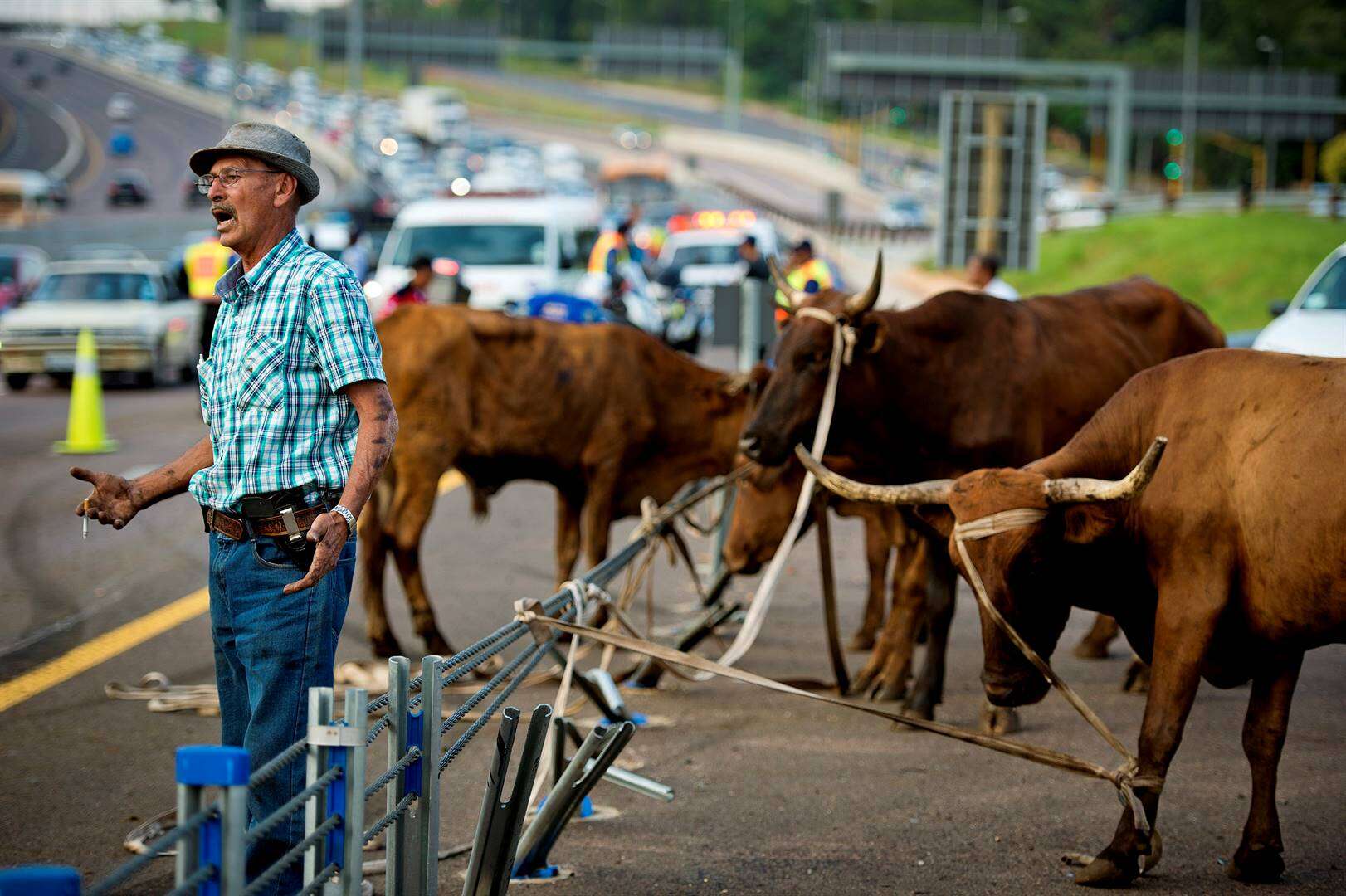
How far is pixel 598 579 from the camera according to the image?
7.11 m

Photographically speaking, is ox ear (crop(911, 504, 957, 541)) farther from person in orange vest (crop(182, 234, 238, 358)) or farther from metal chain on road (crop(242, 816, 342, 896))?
person in orange vest (crop(182, 234, 238, 358))

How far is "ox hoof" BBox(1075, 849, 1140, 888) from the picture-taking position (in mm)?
5633

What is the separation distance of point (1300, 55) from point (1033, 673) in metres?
99.9

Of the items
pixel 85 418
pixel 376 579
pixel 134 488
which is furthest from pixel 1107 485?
pixel 85 418

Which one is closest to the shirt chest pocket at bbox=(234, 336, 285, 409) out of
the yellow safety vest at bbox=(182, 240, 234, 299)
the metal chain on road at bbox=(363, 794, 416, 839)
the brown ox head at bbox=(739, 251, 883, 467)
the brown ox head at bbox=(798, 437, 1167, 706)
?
the metal chain on road at bbox=(363, 794, 416, 839)

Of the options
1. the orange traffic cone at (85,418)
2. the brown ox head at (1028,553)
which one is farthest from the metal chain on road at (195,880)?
the orange traffic cone at (85,418)

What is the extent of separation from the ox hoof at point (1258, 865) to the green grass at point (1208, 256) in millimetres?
31830

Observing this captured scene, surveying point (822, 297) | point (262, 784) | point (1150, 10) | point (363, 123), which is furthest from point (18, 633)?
point (1150, 10)

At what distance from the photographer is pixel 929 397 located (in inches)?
330

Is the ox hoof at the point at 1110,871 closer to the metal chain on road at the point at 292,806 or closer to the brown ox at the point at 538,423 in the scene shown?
the metal chain on road at the point at 292,806

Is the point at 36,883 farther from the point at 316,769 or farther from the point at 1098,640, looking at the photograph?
the point at 1098,640

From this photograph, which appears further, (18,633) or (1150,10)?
(1150,10)

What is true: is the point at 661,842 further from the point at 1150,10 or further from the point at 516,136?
the point at 1150,10

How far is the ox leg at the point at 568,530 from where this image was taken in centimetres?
1001
